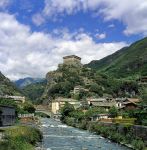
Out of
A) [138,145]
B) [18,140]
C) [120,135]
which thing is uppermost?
[18,140]

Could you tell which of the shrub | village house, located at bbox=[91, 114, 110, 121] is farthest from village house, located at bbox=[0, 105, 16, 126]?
village house, located at bbox=[91, 114, 110, 121]

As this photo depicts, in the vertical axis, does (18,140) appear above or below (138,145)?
above

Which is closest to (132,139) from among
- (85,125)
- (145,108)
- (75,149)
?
(75,149)

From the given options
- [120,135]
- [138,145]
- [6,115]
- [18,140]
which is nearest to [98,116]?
[6,115]

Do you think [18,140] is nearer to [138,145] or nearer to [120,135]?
[138,145]

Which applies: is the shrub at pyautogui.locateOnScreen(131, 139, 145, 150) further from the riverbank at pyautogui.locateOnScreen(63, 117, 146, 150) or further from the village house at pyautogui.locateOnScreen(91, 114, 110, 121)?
the village house at pyautogui.locateOnScreen(91, 114, 110, 121)

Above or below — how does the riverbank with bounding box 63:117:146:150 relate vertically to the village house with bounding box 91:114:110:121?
below

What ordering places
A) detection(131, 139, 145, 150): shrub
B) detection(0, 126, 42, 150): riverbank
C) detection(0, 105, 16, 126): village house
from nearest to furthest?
detection(0, 126, 42, 150): riverbank < detection(131, 139, 145, 150): shrub < detection(0, 105, 16, 126): village house

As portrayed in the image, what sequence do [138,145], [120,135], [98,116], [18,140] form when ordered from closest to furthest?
1. [18,140]
2. [138,145]
3. [120,135]
4. [98,116]

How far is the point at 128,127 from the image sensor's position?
7075 cm

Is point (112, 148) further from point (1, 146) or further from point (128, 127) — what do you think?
point (1, 146)

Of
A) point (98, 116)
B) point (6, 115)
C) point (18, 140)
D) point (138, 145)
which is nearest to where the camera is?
point (18, 140)

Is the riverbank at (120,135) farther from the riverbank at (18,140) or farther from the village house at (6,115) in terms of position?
the village house at (6,115)

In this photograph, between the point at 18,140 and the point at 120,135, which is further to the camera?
the point at 120,135
